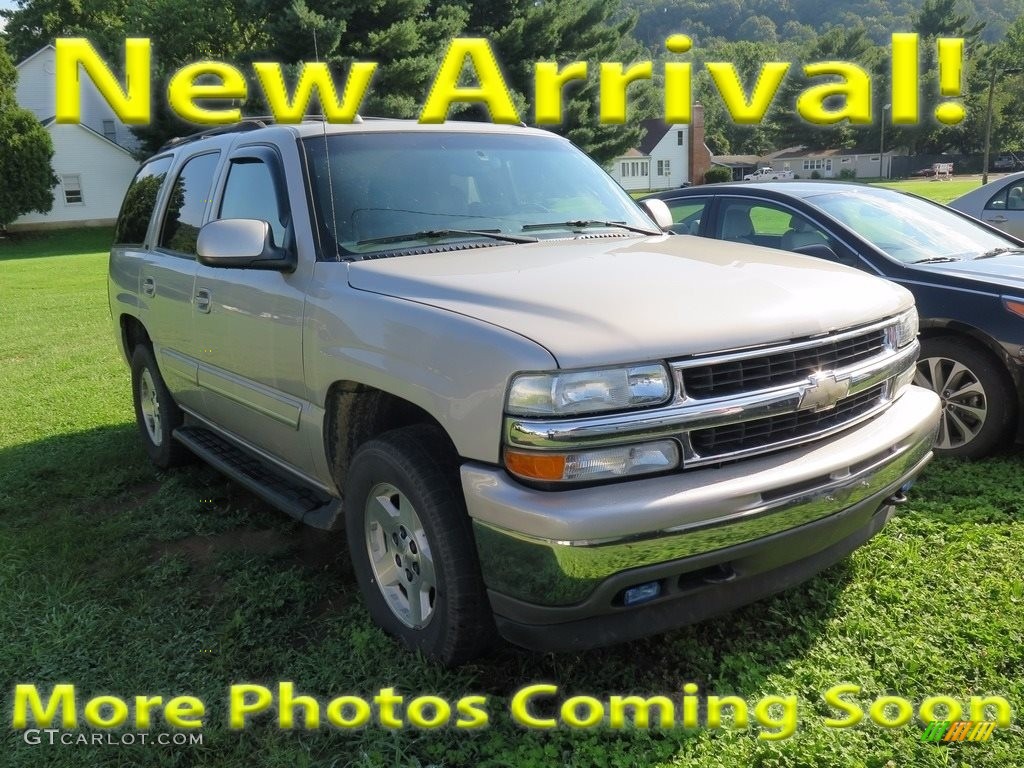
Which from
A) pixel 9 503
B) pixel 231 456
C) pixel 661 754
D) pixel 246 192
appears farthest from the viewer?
pixel 9 503

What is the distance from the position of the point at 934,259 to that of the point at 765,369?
3326 mm

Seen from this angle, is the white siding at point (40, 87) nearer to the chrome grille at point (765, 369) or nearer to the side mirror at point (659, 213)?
the side mirror at point (659, 213)

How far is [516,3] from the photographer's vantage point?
111 ft

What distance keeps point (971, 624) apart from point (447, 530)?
203cm

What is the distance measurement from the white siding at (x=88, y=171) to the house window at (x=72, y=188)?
99 millimetres

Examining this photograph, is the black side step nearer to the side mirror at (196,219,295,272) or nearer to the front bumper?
the side mirror at (196,219,295,272)

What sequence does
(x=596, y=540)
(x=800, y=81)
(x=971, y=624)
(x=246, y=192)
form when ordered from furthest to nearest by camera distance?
(x=800, y=81)
(x=246, y=192)
(x=971, y=624)
(x=596, y=540)

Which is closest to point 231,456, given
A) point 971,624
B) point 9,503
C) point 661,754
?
point 9,503

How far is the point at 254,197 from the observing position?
13.4ft

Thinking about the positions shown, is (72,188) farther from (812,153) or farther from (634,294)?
(812,153)

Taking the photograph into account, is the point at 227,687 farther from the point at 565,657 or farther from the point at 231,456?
the point at 231,456

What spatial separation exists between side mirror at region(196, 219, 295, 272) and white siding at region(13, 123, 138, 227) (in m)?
38.5

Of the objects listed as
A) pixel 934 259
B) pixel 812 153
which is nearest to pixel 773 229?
pixel 934 259

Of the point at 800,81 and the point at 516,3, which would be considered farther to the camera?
the point at 800,81
